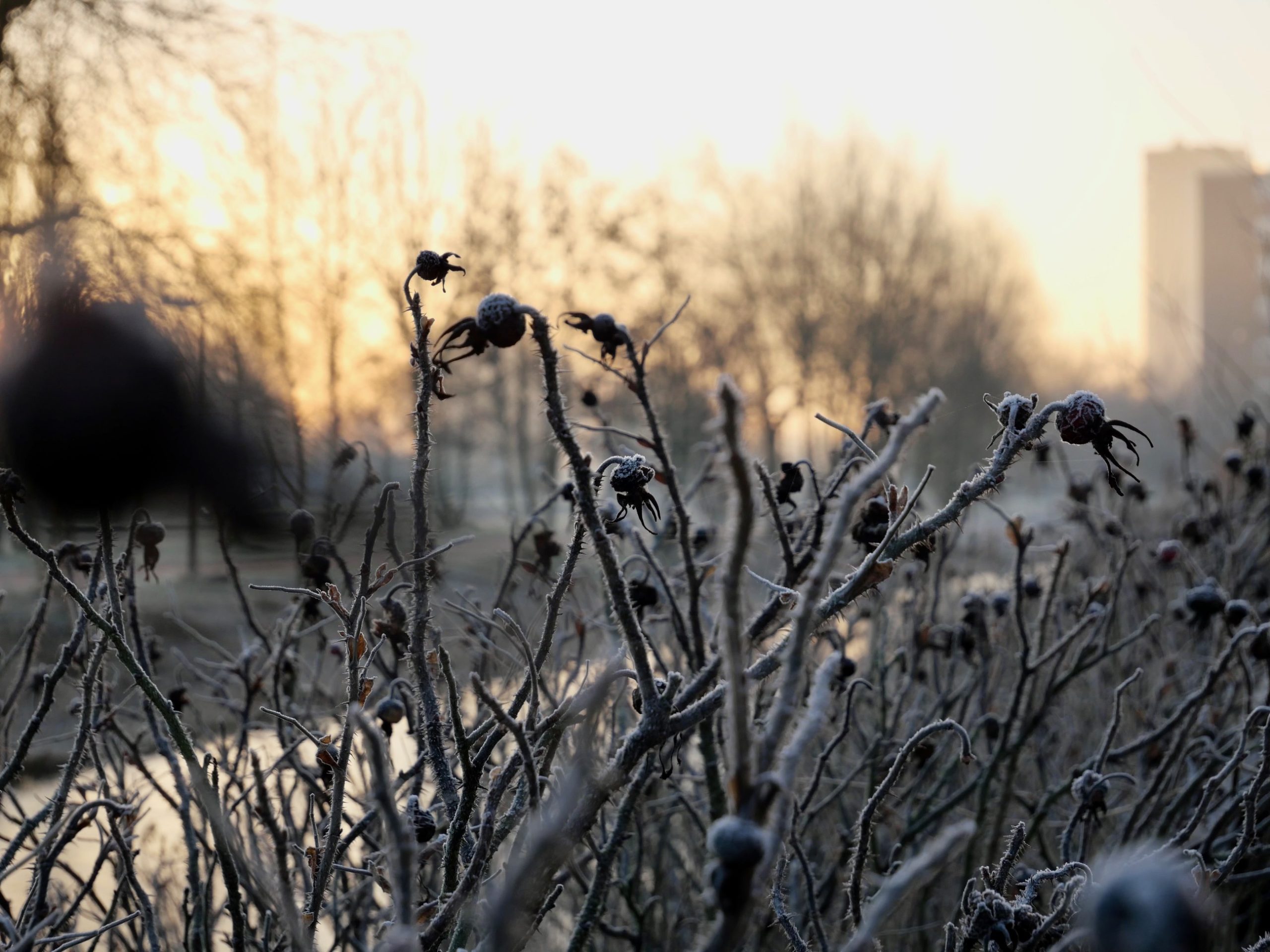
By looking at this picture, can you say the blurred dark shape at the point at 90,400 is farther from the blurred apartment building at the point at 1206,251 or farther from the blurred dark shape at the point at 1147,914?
the blurred apartment building at the point at 1206,251

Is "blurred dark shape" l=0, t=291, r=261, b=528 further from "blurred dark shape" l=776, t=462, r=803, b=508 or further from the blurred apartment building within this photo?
the blurred apartment building

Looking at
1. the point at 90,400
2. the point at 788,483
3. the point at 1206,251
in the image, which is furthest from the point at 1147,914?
the point at 1206,251

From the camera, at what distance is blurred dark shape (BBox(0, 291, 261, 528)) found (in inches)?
86.1

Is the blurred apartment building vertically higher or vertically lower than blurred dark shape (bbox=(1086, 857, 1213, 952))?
lower

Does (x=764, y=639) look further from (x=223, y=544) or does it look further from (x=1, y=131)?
(x=1, y=131)

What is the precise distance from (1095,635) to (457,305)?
13451 mm

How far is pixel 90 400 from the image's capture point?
7.86 feet

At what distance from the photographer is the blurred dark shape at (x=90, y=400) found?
7.18ft

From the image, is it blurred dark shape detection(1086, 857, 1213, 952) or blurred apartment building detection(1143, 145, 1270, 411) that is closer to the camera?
blurred dark shape detection(1086, 857, 1213, 952)

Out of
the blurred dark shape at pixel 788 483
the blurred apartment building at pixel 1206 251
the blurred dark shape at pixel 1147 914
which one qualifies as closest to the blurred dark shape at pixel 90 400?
the blurred dark shape at pixel 788 483

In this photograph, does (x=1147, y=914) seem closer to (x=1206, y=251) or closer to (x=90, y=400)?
(x=90, y=400)

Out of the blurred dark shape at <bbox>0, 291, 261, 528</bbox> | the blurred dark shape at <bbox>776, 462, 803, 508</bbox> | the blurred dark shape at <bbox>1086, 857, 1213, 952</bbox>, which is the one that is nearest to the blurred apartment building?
the blurred dark shape at <bbox>776, 462, 803, 508</bbox>

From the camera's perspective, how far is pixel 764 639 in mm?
1438

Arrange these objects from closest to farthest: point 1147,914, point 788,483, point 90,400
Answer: point 1147,914 → point 788,483 → point 90,400
